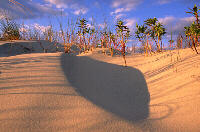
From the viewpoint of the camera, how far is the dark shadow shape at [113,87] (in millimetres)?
1481

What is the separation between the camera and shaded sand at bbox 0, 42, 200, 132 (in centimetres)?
115

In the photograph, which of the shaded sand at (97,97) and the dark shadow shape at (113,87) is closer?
the shaded sand at (97,97)

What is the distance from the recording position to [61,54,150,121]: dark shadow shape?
1.48m

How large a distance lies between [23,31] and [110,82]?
512 cm

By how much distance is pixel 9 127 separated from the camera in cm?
104

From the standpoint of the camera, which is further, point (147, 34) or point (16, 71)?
point (147, 34)

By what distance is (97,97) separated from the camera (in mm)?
1650

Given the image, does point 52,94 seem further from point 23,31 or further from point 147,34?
point 23,31

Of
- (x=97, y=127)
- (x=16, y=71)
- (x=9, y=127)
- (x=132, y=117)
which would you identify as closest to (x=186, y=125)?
(x=132, y=117)

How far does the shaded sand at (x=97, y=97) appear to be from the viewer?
45.2 inches

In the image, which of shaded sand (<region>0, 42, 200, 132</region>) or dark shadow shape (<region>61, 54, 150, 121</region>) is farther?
dark shadow shape (<region>61, 54, 150, 121</region>)

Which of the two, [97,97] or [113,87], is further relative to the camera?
[113,87]

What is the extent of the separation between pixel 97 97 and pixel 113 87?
17.2 inches

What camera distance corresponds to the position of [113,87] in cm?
201
